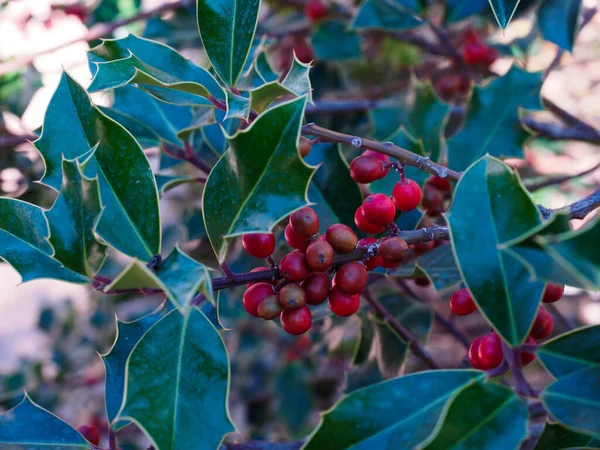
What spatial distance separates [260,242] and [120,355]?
0.25m

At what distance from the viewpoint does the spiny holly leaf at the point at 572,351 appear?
562mm

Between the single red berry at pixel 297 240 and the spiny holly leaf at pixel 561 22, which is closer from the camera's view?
the single red berry at pixel 297 240

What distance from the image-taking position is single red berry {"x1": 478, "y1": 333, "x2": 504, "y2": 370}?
2.04 feet

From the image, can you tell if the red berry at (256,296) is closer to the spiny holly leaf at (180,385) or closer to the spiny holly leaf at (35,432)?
the spiny holly leaf at (180,385)

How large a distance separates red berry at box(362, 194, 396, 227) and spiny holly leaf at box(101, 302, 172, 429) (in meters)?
0.28

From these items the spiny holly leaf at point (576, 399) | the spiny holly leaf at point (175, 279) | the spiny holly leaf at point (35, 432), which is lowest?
the spiny holly leaf at point (35, 432)

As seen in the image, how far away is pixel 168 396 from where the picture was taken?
1.93 ft

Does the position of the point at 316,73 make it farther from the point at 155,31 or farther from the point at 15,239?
the point at 15,239

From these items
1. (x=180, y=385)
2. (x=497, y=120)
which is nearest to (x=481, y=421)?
(x=180, y=385)

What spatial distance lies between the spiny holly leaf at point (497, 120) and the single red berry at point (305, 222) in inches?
20.0

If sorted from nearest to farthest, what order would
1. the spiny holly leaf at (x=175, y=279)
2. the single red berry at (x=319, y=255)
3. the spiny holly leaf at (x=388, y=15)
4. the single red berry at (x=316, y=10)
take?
the spiny holly leaf at (x=175, y=279) < the single red berry at (x=319, y=255) < the spiny holly leaf at (x=388, y=15) < the single red berry at (x=316, y=10)

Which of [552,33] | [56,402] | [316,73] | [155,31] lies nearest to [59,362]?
[56,402]

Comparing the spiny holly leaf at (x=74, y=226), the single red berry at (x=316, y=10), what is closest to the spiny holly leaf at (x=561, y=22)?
the single red berry at (x=316, y=10)

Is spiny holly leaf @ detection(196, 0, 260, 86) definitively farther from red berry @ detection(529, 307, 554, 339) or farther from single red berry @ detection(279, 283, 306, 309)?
red berry @ detection(529, 307, 554, 339)
